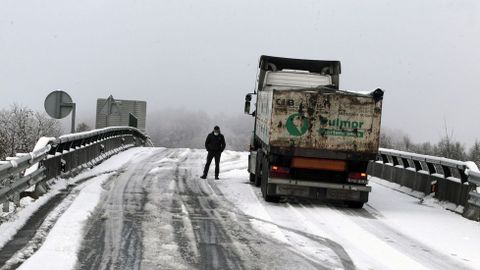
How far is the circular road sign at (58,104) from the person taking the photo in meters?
14.9

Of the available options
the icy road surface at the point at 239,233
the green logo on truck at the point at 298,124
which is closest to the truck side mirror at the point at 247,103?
the icy road surface at the point at 239,233

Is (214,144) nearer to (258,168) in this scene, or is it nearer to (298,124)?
(258,168)

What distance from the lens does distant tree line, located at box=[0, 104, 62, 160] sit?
3947 cm

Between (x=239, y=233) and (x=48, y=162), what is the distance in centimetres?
530

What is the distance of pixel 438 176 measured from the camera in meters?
12.9

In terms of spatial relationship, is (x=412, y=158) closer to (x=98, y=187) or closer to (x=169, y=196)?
(x=169, y=196)

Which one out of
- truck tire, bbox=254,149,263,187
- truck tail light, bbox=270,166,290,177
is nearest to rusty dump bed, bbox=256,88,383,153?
truck tail light, bbox=270,166,290,177

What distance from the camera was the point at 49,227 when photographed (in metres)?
7.87

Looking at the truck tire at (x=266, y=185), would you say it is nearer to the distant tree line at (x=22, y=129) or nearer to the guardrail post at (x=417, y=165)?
the guardrail post at (x=417, y=165)

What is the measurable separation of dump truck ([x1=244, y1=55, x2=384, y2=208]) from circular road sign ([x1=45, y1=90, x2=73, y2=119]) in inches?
239

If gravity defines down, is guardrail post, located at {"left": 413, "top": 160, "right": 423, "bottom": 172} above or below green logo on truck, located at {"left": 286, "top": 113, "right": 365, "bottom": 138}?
below

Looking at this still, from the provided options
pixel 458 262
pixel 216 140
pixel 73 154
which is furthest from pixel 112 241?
pixel 216 140

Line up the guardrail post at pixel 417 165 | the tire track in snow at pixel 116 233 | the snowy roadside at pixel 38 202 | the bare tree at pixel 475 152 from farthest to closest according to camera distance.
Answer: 1. the bare tree at pixel 475 152
2. the guardrail post at pixel 417 165
3. the snowy roadside at pixel 38 202
4. the tire track in snow at pixel 116 233

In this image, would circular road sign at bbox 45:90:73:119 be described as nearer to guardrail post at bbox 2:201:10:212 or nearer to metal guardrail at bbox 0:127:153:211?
metal guardrail at bbox 0:127:153:211
